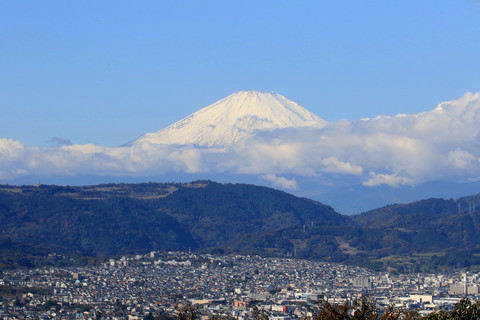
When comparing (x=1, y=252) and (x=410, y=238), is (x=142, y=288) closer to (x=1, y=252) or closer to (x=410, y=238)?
(x=1, y=252)

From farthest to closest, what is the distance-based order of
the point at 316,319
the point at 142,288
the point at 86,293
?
the point at 142,288 → the point at 86,293 → the point at 316,319

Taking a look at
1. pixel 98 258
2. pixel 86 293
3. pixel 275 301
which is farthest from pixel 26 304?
pixel 98 258

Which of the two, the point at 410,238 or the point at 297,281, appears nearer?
the point at 297,281

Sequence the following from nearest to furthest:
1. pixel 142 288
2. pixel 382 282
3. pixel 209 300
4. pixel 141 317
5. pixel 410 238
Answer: pixel 141 317
pixel 209 300
pixel 142 288
pixel 382 282
pixel 410 238

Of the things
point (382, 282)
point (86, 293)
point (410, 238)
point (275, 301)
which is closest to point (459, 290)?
point (382, 282)

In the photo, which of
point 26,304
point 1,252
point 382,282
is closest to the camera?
point 26,304

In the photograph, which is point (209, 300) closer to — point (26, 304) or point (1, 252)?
point (26, 304)

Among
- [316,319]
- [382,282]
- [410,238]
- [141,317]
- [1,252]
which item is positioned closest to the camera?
[316,319]

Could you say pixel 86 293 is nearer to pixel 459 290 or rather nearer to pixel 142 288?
pixel 142 288

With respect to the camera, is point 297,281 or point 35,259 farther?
point 35,259
